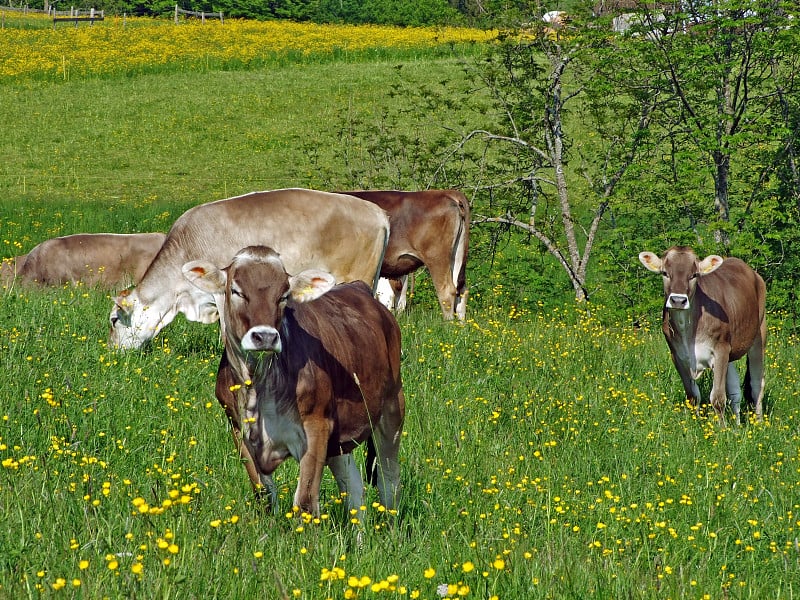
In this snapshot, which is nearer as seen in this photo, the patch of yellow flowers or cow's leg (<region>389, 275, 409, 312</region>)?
cow's leg (<region>389, 275, 409, 312</region>)

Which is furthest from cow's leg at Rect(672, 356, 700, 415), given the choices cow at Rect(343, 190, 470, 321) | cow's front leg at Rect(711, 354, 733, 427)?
cow at Rect(343, 190, 470, 321)

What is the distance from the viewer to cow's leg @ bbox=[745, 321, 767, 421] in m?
10.9

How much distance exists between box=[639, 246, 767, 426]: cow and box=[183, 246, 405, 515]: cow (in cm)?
499

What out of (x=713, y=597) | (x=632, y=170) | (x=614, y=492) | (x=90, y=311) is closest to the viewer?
(x=713, y=597)

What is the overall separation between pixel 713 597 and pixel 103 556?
2.79 metres

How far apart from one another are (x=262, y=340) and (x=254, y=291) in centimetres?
35

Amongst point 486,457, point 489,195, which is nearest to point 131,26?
point 489,195

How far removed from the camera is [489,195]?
58.3 feet

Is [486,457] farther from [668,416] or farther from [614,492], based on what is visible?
[668,416]

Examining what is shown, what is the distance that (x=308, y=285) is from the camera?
5.23 metres

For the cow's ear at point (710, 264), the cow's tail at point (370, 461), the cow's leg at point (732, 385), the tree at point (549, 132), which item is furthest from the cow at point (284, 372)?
the tree at point (549, 132)

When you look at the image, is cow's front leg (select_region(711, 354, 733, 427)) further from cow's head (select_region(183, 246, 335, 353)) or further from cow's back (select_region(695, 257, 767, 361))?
cow's head (select_region(183, 246, 335, 353))

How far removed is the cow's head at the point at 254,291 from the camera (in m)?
4.83

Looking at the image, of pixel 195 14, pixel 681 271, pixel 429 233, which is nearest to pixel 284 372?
pixel 681 271
